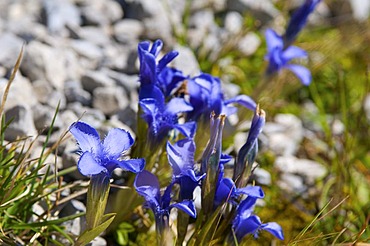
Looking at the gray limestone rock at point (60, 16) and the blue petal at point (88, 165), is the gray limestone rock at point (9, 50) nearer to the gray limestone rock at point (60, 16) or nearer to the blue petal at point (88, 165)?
the gray limestone rock at point (60, 16)

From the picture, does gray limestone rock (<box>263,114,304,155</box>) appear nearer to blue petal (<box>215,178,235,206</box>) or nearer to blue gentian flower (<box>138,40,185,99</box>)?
blue gentian flower (<box>138,40,185,99</box>)

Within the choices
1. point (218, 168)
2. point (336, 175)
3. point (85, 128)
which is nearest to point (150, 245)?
point (218, 168)

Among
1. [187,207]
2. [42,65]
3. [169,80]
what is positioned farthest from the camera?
[42,65]

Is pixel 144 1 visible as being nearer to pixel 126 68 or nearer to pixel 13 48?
pixel 126 68

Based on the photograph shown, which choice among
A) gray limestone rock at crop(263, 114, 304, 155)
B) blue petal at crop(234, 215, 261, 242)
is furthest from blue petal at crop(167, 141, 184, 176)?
gray limestone rock at crop(263, 114, 304, 155)

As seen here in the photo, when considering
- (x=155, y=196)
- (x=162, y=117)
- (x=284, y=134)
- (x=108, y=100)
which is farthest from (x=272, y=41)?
(x=155, y=196)

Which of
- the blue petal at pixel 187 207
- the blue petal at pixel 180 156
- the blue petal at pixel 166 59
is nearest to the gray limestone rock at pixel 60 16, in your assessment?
the blue petal at pixel 166 59

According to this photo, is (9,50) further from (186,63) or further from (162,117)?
(162,117)
